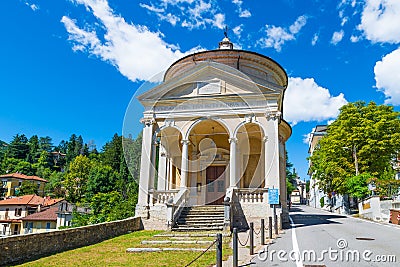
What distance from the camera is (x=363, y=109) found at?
32188 mm

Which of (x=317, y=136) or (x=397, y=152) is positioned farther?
(x=317, y=136)

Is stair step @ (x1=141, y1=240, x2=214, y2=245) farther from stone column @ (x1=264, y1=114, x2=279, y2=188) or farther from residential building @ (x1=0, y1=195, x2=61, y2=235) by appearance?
residential building @ (x1=0, y1=195, x2=61, y2=235)

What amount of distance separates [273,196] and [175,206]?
493cm

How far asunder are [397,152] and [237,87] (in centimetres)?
1971

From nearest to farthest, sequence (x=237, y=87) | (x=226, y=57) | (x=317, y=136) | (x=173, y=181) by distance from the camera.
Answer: (x=237, y=87) < (x=173, y=181) < (x=226, y=57) < (x=317, y=136)

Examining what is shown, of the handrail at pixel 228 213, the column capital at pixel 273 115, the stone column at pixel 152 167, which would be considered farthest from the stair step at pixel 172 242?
the column capital at pixel 273 115

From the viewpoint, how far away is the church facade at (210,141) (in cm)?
1769

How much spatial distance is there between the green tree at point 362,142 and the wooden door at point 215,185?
41.8 ft

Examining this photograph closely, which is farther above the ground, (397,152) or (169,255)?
(397,152)

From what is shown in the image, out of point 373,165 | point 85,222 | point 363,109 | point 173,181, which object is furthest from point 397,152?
point 85,222

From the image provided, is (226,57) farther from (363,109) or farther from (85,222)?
(85,222)

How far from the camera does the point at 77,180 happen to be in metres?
72.1

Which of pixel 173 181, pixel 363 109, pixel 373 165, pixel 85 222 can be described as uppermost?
pixel 363 109

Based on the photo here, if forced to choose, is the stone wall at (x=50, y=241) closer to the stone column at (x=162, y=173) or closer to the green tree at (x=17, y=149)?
the stone column at (x=162, y=173)
